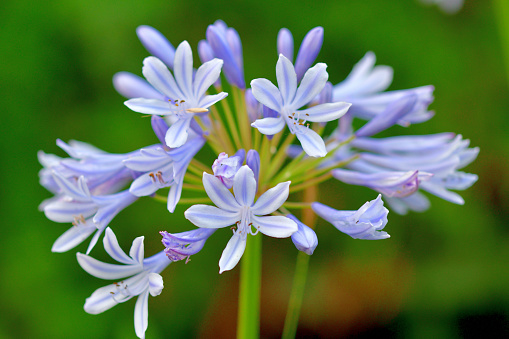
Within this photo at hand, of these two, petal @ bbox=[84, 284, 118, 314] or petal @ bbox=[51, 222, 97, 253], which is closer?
petal @ bbox=[84, 284, 118, 314]

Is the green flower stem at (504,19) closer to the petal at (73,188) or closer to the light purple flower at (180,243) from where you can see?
the light purple flower at (180,243)

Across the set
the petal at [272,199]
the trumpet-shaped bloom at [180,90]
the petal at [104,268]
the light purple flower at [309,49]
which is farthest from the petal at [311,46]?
the petal at [104,268]

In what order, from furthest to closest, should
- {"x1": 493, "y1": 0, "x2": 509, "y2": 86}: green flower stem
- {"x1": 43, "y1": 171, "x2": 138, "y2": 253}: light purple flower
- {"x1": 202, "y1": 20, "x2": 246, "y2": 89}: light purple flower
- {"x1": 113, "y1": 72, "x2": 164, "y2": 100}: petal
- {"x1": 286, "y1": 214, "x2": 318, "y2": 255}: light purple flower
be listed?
1. {"x1": 493, "y1": 0, "x2": 509, "y2": 86}: green flower stem
2. {"x1": 113, "y1": 72, "x2": 164, "y2": 100}: petal
3. {"x1": 202, "y1": 20, "x2": 246, "y2": 89}: light purple flower
4. {"x1": 43, "y1": 171, "x2": 138, "y2": 253}: light purple flower
5. {"x1": 286, "y1": 214, "x2": 318, "y2": 255}: light purple flower

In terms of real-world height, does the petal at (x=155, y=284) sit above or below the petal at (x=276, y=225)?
below

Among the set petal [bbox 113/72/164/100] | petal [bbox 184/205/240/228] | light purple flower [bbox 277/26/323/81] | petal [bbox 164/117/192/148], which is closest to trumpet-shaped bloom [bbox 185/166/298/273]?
petal [bbox 184/205/240/228]

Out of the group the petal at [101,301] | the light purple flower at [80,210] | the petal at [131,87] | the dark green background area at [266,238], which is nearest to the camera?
the petal at [101,301]

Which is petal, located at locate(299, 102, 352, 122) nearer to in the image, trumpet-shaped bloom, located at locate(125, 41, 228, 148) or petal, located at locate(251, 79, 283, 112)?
petal, located at locate(251, 79, 283, 112)

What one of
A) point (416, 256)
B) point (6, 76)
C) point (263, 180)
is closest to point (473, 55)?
point (416, 256)
